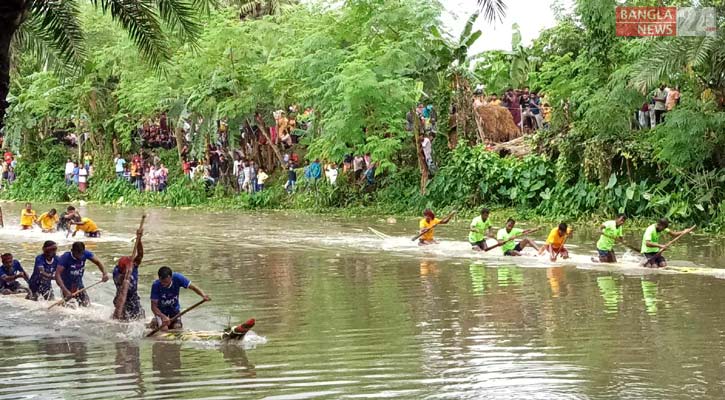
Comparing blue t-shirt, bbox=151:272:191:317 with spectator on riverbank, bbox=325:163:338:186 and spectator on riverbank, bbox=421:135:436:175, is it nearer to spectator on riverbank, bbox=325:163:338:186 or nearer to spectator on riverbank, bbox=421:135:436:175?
spectator on riverbank, bbox=421:135:436:175

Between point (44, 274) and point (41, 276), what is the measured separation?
0.44 feet

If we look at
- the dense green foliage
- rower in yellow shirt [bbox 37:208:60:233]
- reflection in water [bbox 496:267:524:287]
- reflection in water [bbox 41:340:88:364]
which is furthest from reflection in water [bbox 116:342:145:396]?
rower in yellow shirt [bbox 37:208:60:233]

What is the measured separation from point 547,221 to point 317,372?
18557 mm

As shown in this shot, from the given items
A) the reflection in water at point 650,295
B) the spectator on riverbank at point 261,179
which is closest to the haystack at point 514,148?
the spectator on riverbank at point 261,179

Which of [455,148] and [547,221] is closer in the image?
[547,221]

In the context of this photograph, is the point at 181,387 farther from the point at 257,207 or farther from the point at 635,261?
the point at 257,207

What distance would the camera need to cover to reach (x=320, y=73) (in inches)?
1202

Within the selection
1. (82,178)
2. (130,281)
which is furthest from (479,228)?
(82,178)

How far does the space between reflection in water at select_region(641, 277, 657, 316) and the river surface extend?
0.04 meters

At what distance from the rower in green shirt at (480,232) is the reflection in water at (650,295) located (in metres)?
4.75

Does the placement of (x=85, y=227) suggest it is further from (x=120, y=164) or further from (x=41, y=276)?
(x=120, y=164)

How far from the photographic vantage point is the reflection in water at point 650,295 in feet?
45.7

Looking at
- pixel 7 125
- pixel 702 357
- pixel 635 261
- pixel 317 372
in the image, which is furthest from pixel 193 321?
pixel 7 125

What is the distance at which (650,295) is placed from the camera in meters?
15.4
